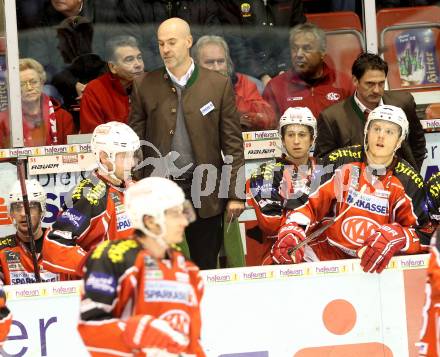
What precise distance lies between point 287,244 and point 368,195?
56 centimetres

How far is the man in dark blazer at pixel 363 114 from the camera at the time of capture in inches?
277

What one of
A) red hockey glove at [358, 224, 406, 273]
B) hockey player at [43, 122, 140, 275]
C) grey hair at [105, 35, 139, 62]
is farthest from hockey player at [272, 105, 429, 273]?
grey hair at [105, 35, 139, 62]

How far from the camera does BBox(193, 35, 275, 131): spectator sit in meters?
7.60

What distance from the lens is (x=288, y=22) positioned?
8.05m

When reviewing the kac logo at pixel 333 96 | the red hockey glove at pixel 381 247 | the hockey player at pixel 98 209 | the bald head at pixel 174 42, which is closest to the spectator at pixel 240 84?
the kac logo at pixel 333 96

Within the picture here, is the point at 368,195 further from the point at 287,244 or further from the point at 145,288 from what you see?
the point at 145,288

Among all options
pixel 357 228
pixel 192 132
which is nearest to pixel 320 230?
pixel 357 228

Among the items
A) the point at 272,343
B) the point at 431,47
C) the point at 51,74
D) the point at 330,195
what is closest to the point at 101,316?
the point at 272,343

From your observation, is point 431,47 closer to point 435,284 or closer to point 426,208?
point 426,208

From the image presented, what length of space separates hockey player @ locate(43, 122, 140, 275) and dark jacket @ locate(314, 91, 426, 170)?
4.47 feet

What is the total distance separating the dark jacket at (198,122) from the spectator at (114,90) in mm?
775

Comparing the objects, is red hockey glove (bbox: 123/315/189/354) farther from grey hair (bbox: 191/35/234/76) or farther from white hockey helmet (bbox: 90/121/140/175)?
grey hair (bbox: 191/35/234/76)

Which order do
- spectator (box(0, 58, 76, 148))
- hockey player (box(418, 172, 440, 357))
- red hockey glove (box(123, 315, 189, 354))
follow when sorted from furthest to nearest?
spectator (box(0, 58, 76, 148)) < hockey player (box(418, 172, 440, 357)) < red hockey glove (box(123, 315, 189, 354))

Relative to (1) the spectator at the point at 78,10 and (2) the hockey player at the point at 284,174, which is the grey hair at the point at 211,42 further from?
(2) the hockey player at the point at 284,174
